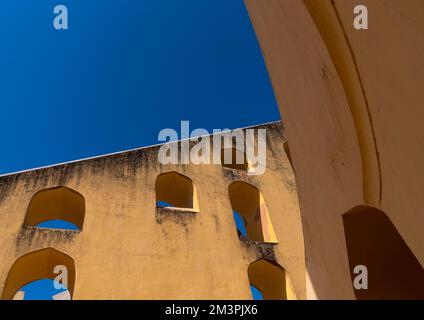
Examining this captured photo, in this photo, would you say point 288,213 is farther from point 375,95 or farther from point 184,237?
Answer: point 375,95

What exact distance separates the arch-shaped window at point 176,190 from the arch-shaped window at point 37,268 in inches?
97.7

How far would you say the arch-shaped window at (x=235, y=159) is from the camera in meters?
10.3

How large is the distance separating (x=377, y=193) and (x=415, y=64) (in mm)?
999

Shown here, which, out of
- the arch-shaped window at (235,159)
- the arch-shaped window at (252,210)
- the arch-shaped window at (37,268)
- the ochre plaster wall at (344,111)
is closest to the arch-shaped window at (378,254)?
the ochre plaster wall at (344,111)

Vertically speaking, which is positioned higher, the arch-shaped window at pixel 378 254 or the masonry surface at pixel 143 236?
the masonry surface at pixel 143 236

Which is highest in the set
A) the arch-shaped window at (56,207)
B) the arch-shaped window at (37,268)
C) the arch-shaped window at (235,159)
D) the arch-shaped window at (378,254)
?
the arch-shaped window at (235,159)

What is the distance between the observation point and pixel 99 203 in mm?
7824

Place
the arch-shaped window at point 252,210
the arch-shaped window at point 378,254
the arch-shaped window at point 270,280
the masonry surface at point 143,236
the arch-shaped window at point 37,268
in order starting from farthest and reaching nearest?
the arch-shaped window at point 252,210 → the arch-shaped window at point 270,280 → the masonry surface at point 143,236 → the arch-shaped window at point 37,268 → the arch-shaped window at point 378,254

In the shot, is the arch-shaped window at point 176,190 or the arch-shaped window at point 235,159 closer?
the arch-shaped window at point 176,190

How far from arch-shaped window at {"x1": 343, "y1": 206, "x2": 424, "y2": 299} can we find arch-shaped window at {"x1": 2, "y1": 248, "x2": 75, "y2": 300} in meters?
4.95

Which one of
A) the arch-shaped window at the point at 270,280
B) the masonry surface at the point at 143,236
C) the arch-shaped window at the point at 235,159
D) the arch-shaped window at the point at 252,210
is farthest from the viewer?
the arch-shaped window at the point at 235,159

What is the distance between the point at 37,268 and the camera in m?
7.38

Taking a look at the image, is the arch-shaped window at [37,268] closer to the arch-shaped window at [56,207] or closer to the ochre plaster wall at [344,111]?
the arch-shaped window at [56,207]

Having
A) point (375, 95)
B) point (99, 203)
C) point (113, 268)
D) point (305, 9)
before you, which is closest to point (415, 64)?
point (375, 95)
